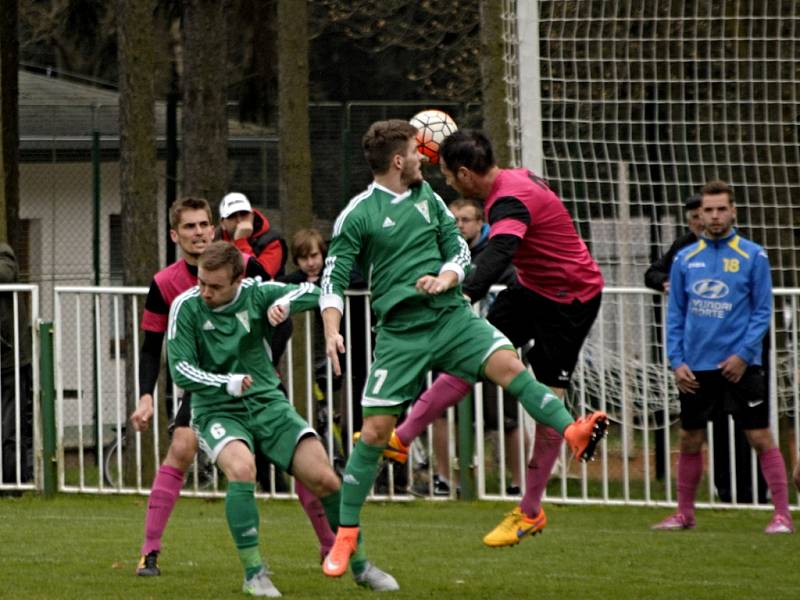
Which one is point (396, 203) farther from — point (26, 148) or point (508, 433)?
point (26, 148)

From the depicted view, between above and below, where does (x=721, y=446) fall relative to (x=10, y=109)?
below

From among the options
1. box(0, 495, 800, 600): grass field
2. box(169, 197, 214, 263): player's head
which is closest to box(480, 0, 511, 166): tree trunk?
box(0, 495, 800, 600): grass field

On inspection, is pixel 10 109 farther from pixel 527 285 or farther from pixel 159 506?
pixel 159 506

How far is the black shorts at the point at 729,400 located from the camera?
10.5 meters

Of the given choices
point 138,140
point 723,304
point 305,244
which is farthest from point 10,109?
point 723,304

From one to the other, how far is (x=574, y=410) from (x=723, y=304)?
2010mm

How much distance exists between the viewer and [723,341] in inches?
414

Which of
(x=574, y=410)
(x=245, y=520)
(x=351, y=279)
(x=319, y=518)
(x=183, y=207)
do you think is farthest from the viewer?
(x=574, y=410)

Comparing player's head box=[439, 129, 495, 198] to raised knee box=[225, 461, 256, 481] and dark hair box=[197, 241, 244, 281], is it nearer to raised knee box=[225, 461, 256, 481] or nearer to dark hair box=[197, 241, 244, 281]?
dark hair box=[197, 241, 244, 281]

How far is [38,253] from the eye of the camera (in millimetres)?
21859

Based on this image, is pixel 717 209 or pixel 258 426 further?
pixel 717 209

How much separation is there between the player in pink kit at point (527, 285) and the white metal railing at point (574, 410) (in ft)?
7.28

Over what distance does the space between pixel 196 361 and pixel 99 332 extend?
183 inches

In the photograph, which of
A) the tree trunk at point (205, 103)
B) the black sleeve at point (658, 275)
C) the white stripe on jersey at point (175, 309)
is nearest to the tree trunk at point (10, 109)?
the tree trunk at point (205, 103)
